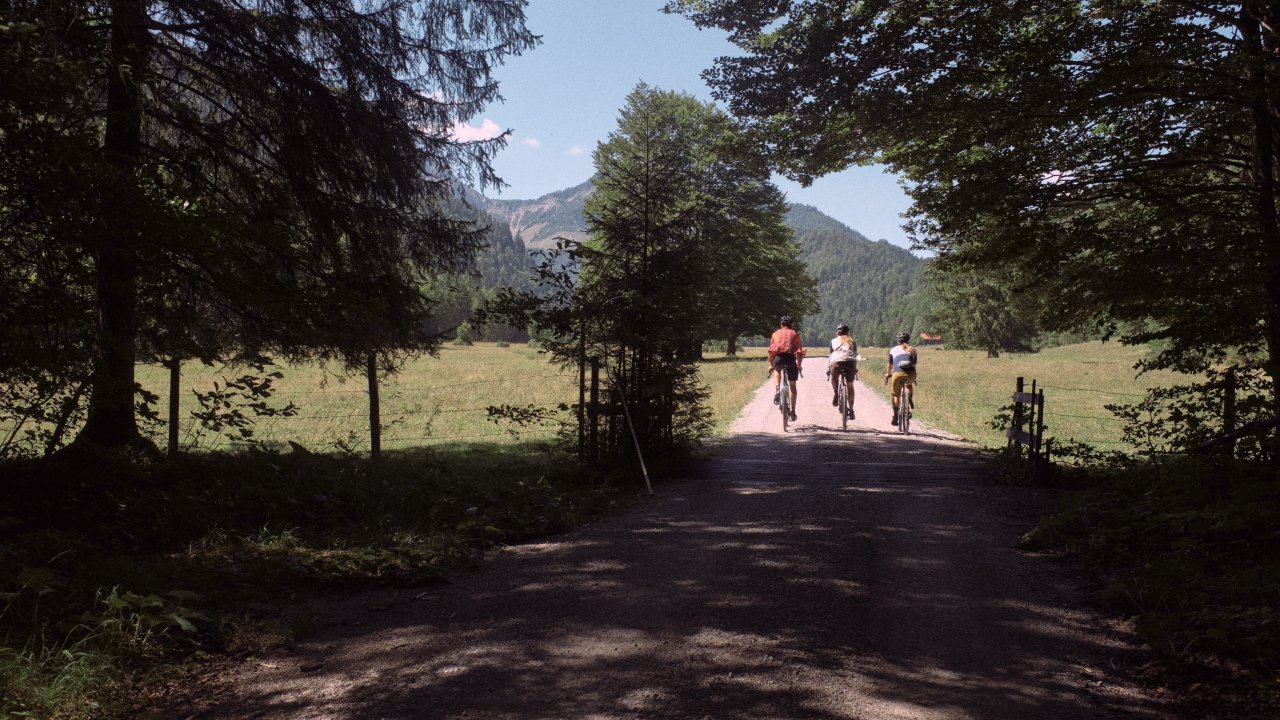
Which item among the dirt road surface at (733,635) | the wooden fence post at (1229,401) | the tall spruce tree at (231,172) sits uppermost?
the tall spruce tree at (231,172)

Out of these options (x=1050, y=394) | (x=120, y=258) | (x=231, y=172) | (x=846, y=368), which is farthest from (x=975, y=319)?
(x=120, y=258)

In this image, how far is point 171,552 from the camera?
608cm

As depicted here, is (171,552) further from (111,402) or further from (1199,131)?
(1199,131)

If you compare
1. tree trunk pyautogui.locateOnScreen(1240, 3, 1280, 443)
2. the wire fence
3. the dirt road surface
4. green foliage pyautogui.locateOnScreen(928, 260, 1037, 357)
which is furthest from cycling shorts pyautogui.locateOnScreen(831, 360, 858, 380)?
green foliage pyautogui.locateOnScreen(928, 260, 1037, 357)

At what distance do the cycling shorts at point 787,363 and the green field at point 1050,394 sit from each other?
11.6ft

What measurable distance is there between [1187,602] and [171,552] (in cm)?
735

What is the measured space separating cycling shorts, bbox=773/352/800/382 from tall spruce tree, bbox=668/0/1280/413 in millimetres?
4331

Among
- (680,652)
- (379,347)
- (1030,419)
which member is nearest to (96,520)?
(379,347)

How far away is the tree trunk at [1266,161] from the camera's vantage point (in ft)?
22.5

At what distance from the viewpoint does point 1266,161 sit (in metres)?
7.94

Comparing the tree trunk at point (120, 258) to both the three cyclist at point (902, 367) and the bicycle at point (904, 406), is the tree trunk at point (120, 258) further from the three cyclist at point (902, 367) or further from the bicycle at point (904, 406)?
the bicycle at point (904, 406)

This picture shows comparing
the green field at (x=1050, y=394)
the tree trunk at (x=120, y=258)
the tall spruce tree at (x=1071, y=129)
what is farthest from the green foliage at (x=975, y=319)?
the tree trunk at (x=120, y=258)

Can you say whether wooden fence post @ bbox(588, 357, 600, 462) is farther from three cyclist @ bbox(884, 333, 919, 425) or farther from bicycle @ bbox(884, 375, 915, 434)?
bicycle @ bbox(884, 375, 915, 434)

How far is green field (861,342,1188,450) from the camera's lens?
15978 millimetres
